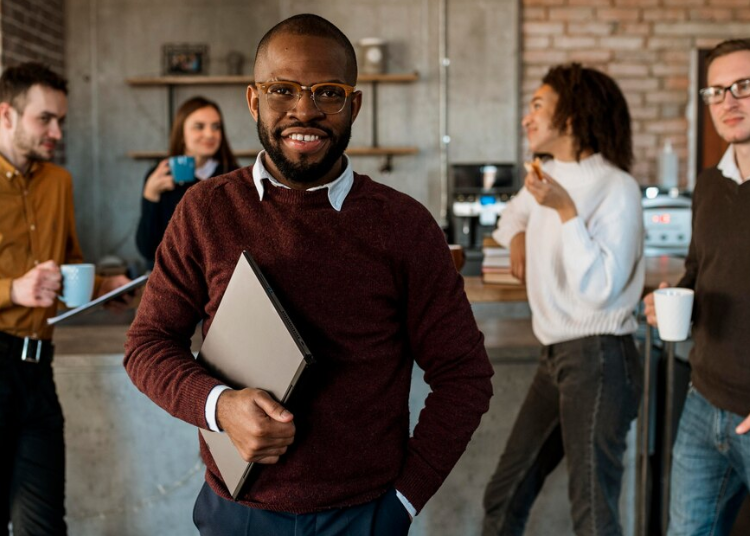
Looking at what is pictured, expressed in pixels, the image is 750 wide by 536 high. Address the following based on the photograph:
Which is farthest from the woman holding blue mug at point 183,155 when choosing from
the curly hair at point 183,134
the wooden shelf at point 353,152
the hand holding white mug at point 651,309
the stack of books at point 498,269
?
the wooden shelf at point 353,152

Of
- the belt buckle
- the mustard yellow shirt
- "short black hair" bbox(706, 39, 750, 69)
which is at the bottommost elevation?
the belt buckle

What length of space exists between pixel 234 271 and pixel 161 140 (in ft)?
16.5

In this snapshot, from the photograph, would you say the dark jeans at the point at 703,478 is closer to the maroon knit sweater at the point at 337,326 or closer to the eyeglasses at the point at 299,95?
the maroon knit sweater at the point at 337,326

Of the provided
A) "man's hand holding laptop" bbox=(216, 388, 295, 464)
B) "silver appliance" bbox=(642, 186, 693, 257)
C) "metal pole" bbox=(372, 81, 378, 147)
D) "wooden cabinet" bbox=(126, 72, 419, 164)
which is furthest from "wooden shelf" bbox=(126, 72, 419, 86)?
"man's hand holding laptop" bbox=(216, 388, 295, 464)

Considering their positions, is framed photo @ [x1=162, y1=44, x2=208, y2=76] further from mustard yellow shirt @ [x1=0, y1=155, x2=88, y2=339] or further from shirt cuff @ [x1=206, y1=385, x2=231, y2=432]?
shirt cuff @ [x1=206, y1=385, x2=231, y2=432]

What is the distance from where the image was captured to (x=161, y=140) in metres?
5.95

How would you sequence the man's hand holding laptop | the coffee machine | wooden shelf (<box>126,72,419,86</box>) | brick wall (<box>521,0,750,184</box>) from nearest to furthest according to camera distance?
the man's hand holding laptop < the coffee machine < wooden shelf (<box>126,72,419,86</box>) < brick wall (<box>521,0,750,184</box>)

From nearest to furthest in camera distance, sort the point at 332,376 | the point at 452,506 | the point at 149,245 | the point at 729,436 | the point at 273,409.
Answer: the point at 273,409 < the point at 332,376 < the point at 729,436 < the point at 452,506 < the point at 149,245

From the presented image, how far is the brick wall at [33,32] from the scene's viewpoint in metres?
4.77

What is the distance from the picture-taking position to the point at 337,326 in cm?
122

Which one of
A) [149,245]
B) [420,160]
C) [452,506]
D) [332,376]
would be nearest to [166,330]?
[332,376]

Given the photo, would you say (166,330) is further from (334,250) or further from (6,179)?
(6,179)

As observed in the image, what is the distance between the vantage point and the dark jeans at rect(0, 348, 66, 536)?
2.11m

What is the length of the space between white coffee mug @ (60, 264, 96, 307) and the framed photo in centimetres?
412
